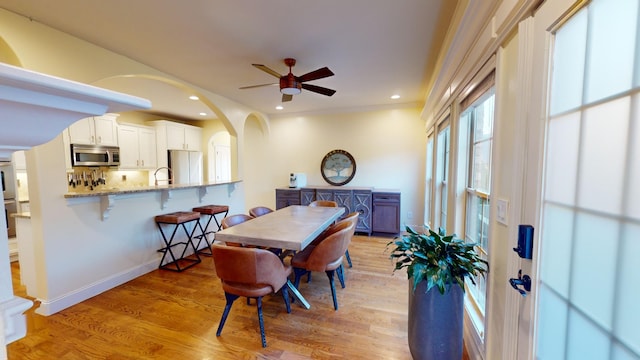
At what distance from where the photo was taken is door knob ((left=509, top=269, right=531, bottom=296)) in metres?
1.14

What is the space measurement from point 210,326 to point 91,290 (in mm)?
1416

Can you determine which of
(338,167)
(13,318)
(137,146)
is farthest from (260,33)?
(137,146)

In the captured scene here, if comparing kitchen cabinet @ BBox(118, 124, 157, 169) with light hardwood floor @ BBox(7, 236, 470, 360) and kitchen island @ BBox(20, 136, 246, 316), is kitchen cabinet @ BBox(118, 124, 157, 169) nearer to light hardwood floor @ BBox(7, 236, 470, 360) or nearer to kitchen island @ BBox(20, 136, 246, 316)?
kitchen island @ BBox(20, 136, 246, 316)

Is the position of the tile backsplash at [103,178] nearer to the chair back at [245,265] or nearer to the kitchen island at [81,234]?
the kitchen island at [81,234]

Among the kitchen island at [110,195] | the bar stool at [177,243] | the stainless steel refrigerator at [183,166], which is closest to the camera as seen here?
the kitchen island at [110,195]

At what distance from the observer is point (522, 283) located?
1.15 meters

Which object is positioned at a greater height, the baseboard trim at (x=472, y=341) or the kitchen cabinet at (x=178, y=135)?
the kitchen cabinet at (x=178, y=135)

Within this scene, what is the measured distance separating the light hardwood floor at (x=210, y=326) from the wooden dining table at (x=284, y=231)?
0.32 m

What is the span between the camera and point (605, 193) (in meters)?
0.86

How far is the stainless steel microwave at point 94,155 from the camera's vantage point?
4243mm

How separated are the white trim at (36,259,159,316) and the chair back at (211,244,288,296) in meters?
1.66

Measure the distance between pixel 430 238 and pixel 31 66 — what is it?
325cm

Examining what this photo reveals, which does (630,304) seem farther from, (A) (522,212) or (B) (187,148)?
(B) (187,148)

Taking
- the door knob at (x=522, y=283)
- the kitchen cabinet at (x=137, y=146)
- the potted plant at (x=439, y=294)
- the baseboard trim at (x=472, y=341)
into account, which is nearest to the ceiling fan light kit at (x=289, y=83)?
the potted plant at (x=439, y=294)
